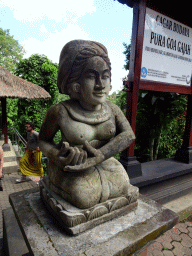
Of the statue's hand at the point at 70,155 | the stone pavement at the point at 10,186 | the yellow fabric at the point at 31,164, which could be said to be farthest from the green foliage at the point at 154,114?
the stone pavement at the point at 10,186

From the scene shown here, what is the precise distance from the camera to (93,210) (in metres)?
1.38

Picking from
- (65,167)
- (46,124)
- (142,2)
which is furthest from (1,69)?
(65,167)

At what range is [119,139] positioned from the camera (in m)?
1.52

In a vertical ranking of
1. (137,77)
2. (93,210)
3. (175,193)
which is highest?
(137,77)

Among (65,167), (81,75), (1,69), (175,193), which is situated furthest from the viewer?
(1,69)

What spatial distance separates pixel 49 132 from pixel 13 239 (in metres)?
1.31

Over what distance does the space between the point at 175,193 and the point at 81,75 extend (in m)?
3.09

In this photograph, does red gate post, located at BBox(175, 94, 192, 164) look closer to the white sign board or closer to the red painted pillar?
the white sign board

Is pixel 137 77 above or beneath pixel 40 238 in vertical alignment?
above

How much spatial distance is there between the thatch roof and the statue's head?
4.83 meters

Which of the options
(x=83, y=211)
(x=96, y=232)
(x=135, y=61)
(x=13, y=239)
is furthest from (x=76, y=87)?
(x=13, y=239)

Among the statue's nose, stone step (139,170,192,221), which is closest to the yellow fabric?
stone step (139,170,192,221)

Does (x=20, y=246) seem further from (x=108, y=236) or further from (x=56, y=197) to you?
(x=108, y=236)

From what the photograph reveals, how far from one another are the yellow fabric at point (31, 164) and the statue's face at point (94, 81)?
340 centimetres
